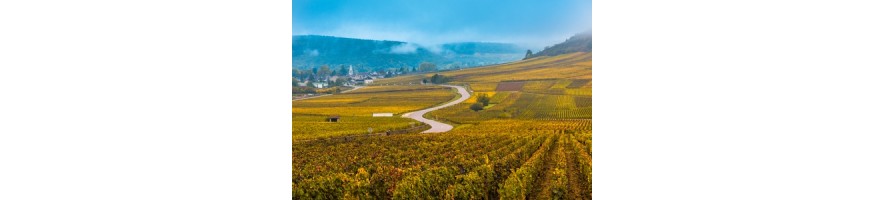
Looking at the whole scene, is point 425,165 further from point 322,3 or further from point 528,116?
point 322,3

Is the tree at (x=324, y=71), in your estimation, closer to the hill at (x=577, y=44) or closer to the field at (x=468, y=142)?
the field at (x=468, y=142)

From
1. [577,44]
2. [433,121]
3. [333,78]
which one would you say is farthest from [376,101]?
[577,44]

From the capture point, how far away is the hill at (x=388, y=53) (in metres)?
6.91

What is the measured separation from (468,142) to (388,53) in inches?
48.6

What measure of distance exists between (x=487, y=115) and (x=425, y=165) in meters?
0.84

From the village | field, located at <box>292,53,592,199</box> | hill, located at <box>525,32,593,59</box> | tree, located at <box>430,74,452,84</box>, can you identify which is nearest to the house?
the village

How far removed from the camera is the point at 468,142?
21.9 feet

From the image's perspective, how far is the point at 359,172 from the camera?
21.3ft

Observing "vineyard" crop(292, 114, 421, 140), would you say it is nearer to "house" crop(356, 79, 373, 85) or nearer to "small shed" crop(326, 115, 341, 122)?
"small shed" crop(326, 115, 341, 122)

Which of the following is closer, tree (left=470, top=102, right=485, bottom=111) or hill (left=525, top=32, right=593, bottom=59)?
hill (left=525, top=32, right=593, bottom=59)

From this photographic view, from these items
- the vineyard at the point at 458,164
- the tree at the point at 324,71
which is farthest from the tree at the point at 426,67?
the tree at the point at 324,71

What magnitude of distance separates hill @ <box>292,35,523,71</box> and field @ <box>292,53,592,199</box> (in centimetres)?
16

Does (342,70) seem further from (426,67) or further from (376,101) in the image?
(426,67)

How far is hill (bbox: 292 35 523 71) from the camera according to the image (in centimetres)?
691
